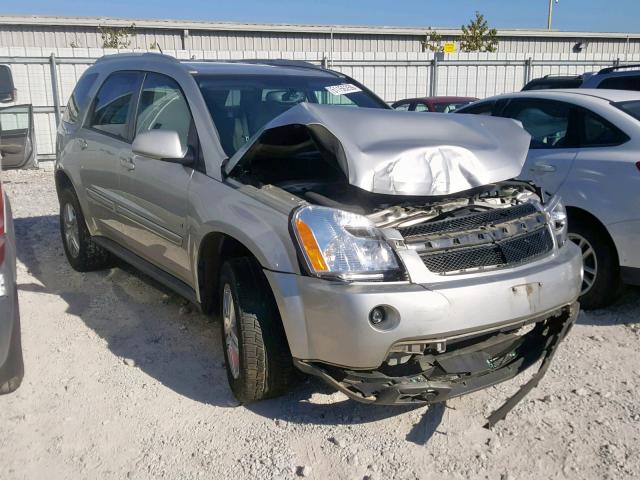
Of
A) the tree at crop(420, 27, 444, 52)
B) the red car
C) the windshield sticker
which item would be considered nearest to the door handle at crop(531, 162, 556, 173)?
the windshield sticker

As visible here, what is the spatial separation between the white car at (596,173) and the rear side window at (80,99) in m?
3.73

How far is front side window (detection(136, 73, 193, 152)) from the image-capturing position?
13.1 ft

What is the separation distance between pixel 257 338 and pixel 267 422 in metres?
0.48

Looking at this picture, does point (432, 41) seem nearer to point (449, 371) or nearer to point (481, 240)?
point (481, 240)

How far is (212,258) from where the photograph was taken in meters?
3.63

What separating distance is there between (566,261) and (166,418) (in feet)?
7.17

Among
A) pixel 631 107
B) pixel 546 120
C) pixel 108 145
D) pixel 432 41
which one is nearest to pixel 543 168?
pixel 546 120

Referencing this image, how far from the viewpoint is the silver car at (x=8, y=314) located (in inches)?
120

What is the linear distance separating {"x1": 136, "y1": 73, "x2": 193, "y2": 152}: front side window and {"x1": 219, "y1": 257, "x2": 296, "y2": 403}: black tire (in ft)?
3.40

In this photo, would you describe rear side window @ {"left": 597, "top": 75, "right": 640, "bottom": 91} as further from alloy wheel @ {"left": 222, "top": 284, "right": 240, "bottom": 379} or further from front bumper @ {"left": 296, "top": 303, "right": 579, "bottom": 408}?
alloy wheel @ {"left": 222, "top": 284, "right": 240, "bottom": 379}

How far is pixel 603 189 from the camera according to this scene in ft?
14.6

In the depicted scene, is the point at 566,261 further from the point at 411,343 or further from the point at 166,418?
the point at 166,418

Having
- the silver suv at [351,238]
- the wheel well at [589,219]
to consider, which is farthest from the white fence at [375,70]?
the wheel well at [589,219]

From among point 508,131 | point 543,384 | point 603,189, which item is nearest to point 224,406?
point 543,384
